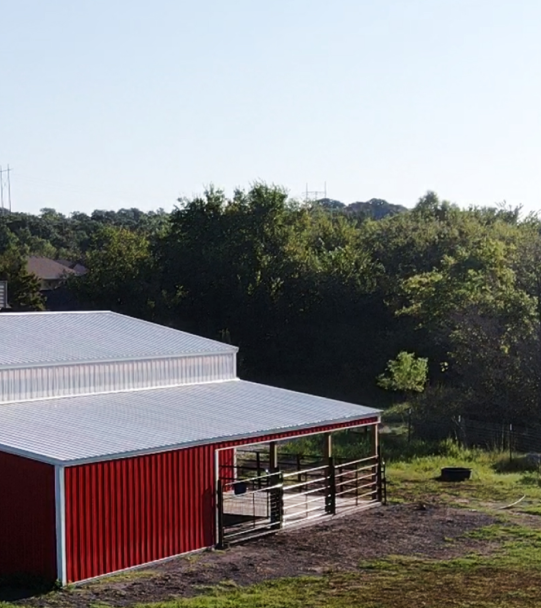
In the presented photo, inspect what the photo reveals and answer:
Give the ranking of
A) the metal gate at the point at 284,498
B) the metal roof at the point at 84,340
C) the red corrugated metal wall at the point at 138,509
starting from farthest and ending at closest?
the metal roof at the point at 84,340, the metal gate at the point at 284,498, the red corrugated metal wall at the point at 138,509

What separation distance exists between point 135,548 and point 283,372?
3681 centimetres

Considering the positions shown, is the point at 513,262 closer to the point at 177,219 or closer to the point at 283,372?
the point at 283,372

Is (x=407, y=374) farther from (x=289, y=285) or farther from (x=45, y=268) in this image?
(x=45, y=268)

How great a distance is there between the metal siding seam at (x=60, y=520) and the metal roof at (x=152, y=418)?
0.98 feet

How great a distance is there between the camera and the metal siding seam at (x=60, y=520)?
1748 cm

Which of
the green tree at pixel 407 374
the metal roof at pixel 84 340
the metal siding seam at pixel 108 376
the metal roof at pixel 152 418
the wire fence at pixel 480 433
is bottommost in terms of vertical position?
the wire fence at pixel 480 433

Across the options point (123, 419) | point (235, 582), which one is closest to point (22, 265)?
point (123, 419)

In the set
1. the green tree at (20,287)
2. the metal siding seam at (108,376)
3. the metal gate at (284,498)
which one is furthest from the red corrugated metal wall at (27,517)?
the green tree at (20,287)

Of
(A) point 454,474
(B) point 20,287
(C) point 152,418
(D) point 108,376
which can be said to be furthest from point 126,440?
(B) point 20,287

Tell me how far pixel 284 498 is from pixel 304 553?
10.0 feet

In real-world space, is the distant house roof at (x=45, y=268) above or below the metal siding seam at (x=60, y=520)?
above

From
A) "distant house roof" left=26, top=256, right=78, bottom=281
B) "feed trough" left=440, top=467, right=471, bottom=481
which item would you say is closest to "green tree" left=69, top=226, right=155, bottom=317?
"distant house roof" left=26, top=256, right=78, bottom=281

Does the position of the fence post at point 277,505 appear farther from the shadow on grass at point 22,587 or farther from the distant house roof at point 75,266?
the distant house roof at point 75,266

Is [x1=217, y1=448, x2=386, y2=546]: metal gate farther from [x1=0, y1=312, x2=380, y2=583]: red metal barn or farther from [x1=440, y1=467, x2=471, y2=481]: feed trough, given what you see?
[x1=440, y1=467, x2=471, y2=481]: feed trough
